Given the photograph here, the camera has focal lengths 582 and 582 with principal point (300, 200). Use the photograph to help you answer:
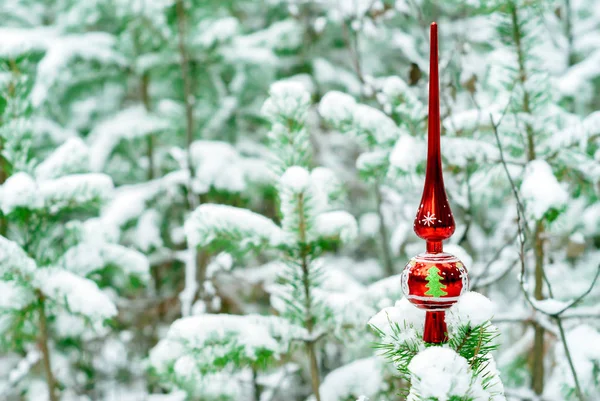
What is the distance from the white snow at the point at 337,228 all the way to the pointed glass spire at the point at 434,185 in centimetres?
52

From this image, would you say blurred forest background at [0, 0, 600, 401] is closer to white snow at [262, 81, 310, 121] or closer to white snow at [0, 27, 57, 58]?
white snow at [262, 81, 310, 121]

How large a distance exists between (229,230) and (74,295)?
0.48m

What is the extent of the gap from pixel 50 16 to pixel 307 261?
4765 mm

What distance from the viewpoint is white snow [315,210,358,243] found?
52.6 inches

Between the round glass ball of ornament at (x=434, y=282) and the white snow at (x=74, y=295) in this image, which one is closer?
the round glass ball of ornament at (x=434, y=282)

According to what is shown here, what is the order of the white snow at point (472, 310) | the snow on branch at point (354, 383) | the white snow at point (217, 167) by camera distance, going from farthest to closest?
the white snow at point (217, 167), the snow on branch at point (354, 383), the white snow at point (472, 310)

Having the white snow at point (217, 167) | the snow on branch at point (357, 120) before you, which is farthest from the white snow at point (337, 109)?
the white snow at point (217, 167)

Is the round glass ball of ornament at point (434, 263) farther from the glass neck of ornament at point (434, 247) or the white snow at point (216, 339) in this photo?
the white snow at point (216, 339)

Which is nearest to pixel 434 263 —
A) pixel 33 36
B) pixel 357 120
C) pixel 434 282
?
pixel 434 282

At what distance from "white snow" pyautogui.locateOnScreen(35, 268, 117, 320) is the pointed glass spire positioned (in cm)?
98

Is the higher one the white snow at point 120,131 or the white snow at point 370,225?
the white snow at point 120,131

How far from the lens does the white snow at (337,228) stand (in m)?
1.33

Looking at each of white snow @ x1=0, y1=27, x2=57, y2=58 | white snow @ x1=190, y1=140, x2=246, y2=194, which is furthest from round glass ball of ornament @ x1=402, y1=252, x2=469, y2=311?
white snow @ x1=190, y1=140, x2=246, y2=194

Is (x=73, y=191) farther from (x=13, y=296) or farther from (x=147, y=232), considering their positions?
(x=147, y=232)
